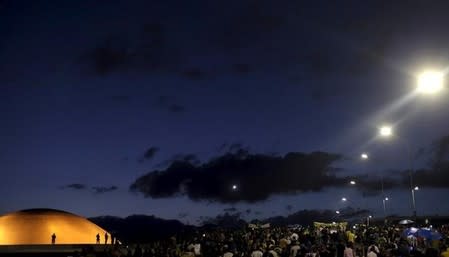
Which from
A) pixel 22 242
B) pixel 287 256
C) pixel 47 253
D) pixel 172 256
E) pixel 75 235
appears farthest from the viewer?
pixel 75 235

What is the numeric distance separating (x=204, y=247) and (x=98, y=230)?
54506 millimetres

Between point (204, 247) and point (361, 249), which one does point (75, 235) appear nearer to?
point (204, 247)

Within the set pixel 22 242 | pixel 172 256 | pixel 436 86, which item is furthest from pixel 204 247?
pixel 22 242

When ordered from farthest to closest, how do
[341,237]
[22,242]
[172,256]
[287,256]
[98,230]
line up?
[98,230], [22,242], [341,237], [172,256], [287,256]

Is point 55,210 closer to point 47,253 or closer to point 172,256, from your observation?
point 47,253

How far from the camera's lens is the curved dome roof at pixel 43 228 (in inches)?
2896

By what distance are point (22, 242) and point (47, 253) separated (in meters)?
16.4

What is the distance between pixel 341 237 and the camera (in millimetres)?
38000

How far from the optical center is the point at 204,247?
109 ft

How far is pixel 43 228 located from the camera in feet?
249

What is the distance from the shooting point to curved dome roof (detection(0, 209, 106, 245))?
2896 inches

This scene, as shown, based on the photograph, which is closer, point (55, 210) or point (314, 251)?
point (314, 251)

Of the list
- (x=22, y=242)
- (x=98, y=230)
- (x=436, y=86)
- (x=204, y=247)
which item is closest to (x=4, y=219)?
(x=22, y=242)

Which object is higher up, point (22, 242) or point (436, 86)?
point (436, 86)
